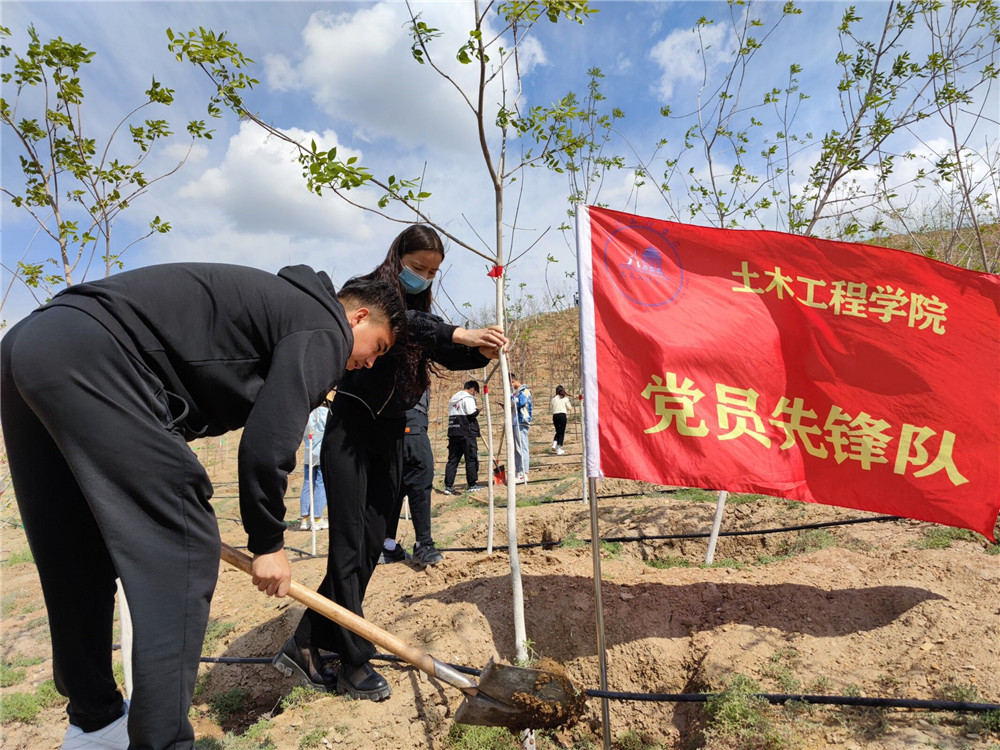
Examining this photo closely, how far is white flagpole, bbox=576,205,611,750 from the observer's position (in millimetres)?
2400

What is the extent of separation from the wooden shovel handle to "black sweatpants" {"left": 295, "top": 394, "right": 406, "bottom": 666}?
1.37 ft

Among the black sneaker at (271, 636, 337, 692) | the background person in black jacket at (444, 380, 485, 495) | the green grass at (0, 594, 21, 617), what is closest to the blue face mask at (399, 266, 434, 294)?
the black sneaker at (271, 636, 337, 692)

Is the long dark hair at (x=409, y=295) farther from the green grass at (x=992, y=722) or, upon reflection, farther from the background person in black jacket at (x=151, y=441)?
the green grass at (x=992, y=722)

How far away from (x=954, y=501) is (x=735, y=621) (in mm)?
1212

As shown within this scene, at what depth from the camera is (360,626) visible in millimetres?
2100

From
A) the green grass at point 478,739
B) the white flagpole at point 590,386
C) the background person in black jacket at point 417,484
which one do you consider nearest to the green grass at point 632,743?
the white flagpole at point 590,386

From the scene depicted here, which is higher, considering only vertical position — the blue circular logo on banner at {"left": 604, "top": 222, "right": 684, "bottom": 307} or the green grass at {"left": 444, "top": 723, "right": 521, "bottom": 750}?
the blue circular logo on banner at {"left": 604, "top": 222, "right": 684, "bottom": 307}

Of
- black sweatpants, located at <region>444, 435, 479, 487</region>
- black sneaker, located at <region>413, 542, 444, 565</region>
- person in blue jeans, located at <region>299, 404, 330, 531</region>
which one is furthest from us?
black sweatpants, located at <region>444, 435, 479, 487</region>

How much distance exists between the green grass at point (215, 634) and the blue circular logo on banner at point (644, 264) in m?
3.29

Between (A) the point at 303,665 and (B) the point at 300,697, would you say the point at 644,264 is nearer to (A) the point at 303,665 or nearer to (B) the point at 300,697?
(A) the point at 303,665

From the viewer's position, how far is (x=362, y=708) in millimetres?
2600

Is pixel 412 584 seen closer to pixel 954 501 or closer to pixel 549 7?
pixel 954 501

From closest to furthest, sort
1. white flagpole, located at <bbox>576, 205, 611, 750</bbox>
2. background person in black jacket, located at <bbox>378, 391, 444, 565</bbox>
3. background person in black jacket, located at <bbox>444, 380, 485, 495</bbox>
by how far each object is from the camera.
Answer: white flagpole, located at <bbox>576, 205, 611, 750</bbox> < background person in black jacket, located at <bbox>378, 391, 444, 565</bbox> < background person in black jacket, located at <bbox>444, 380, 485, 495</bbox>

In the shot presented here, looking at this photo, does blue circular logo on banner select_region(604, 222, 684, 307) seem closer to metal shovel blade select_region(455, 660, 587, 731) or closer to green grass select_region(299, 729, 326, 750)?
metal shovel blade select_region(455, 660, 587, 731)
